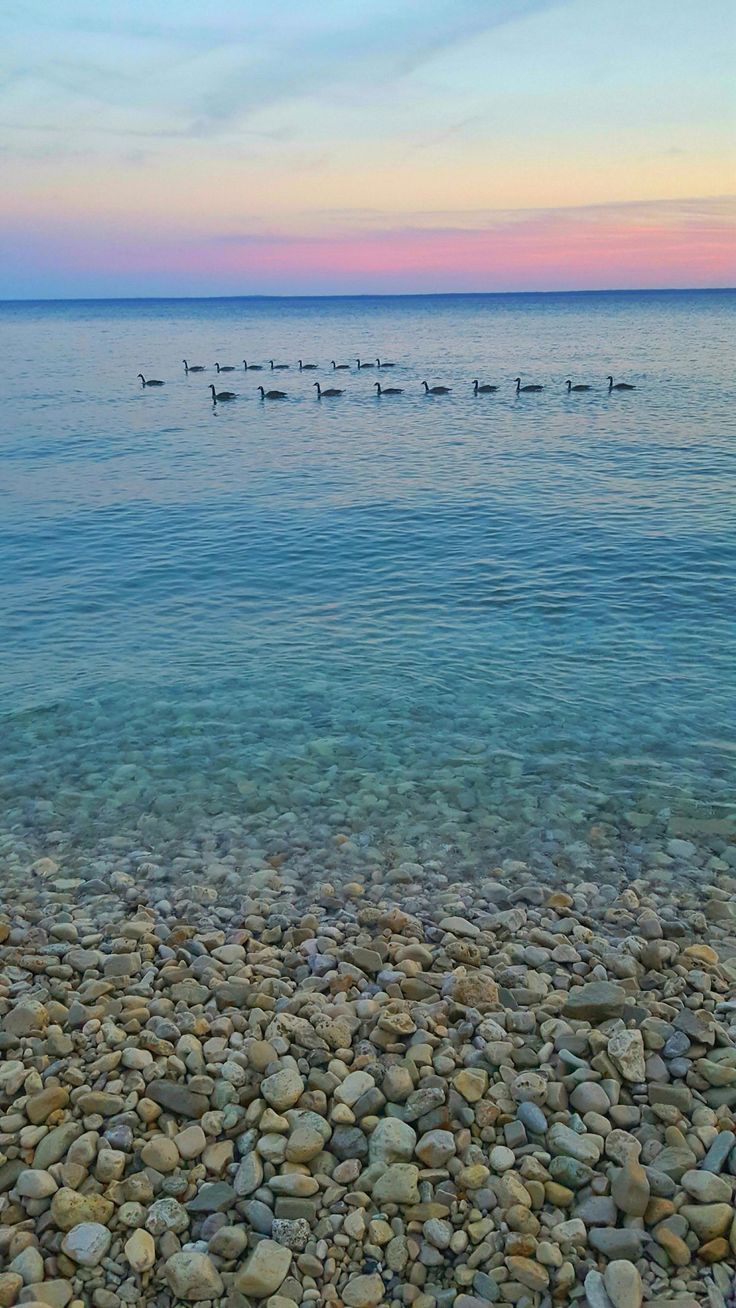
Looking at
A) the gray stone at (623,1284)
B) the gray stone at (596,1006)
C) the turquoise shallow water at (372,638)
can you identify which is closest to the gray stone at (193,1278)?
the gray stone at (623,1284)

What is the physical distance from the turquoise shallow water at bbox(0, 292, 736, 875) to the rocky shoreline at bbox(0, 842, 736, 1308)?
1.93 metres

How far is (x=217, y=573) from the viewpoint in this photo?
20.3 metres

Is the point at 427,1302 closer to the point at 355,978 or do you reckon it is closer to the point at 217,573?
the point at 355,978

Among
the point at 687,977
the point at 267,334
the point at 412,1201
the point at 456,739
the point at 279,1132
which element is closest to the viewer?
the point at 412,1201

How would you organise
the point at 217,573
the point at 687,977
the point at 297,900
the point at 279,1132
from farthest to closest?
1. the point at 217,573
2. the point at 297,900
3. the point at 687,977
4. the point at 279,1132

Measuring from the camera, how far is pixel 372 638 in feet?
52.3

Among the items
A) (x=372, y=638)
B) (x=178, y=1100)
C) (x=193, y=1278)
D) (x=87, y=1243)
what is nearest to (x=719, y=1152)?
(x=193, y=1278)

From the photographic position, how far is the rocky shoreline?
474 cm

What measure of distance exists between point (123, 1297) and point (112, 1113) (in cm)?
119

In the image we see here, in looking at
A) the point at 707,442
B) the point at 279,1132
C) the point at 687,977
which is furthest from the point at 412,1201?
the point at 707,442

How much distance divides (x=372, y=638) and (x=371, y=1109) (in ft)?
35.3

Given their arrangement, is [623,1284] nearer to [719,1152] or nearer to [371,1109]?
[719,1152]

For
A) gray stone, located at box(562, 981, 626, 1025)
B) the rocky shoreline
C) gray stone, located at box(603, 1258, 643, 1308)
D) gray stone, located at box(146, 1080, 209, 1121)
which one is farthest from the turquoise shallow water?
gray stone, located at box(603, 1258, 643, 1308)

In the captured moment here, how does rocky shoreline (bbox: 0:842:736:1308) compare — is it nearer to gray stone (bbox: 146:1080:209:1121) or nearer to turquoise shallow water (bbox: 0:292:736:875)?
gray stone (bbox: 146:1080:209:1121)
